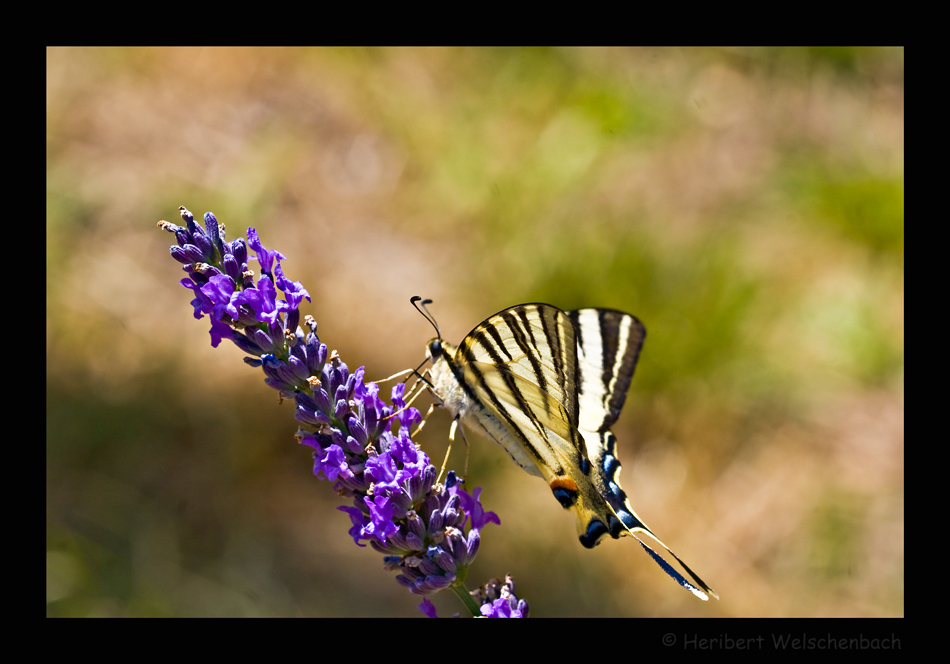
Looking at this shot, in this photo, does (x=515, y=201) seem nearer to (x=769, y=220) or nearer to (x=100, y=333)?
(x=769, y=220)

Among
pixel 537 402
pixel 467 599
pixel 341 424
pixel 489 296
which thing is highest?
pixel 489 296

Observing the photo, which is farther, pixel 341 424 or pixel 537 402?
pixel 537 402

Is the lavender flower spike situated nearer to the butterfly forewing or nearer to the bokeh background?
the butterfly forewing

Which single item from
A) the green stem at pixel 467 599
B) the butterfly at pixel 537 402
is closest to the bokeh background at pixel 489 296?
the butterfly at pixel 537 402

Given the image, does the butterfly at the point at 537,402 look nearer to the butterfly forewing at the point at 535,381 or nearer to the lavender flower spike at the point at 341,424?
the butterfly forewing at the point at 535,381

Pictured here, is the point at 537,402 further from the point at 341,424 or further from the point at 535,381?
the point at 341,424

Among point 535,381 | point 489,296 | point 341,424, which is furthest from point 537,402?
point 489,296

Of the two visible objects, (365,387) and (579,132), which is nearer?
(365,387)

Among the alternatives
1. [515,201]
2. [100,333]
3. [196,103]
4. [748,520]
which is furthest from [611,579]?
[196,103]
